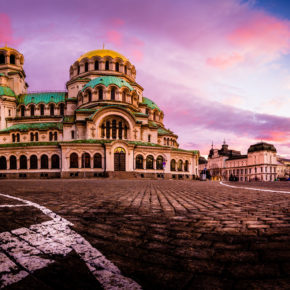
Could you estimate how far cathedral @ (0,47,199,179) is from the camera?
36.7 meters

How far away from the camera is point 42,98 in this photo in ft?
171

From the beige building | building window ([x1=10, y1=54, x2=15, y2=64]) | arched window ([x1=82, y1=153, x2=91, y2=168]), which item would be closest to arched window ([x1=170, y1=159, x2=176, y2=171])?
arched window ([x1=82, y1=153, x2=91, y2=168])

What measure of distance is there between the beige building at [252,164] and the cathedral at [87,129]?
5088cm

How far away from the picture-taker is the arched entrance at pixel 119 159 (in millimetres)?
37062

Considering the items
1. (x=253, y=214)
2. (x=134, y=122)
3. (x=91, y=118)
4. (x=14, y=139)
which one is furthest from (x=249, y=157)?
(x=253, y=214)

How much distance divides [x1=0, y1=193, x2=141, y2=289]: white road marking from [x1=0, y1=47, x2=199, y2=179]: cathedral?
31920 millimetres

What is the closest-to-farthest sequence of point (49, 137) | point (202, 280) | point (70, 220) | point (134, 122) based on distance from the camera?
1. point (202, 280)
2. point (70, 220)
3. point (134, 122)
4. point (49, 137)

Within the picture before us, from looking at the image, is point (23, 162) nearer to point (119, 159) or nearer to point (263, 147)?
point (119, 159)

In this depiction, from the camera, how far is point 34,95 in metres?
53.5

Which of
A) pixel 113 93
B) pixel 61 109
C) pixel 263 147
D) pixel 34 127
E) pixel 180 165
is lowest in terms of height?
pixel 180 165

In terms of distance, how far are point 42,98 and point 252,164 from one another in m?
90.3

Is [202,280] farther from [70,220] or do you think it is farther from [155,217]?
[70,220]

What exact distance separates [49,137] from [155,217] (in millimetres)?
45428

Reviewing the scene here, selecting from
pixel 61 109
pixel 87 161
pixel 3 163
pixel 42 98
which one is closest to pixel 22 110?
pixel 42 98
